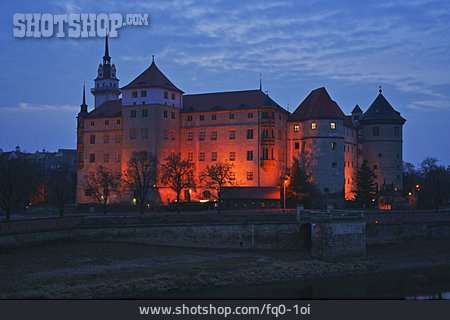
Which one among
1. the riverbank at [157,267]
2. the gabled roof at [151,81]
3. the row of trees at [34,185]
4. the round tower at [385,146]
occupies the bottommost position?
the riverbank at [157,267]

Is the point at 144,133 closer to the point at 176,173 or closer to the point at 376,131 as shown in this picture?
the point at 176,173

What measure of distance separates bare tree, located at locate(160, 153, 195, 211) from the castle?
2.48m

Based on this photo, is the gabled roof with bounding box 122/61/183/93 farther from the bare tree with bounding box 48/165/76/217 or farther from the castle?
the bare tree with bounding box 48/165/76/217

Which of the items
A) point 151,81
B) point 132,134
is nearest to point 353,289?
point 132,134

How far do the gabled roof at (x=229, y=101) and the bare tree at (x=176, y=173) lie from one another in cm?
980

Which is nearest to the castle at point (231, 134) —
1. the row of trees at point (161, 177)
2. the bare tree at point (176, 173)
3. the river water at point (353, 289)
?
the row of trees at point (161, 177)

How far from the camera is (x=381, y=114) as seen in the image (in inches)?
3967

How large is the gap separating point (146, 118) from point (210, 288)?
4757 cm

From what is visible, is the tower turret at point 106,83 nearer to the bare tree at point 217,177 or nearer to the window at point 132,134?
the window at point 132,134

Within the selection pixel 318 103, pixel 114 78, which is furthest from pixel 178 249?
pixel 114 78

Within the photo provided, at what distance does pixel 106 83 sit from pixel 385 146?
200ft

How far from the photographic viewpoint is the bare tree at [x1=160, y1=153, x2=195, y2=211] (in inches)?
3226

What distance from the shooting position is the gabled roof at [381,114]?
99500 millimetres

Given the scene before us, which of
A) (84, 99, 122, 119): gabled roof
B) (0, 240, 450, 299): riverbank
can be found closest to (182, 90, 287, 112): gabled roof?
(84, 99, 122, 119): gabled roof
